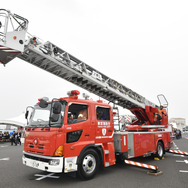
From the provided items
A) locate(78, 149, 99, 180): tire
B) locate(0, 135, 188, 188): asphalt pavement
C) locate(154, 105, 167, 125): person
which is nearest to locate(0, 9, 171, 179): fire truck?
locate(78, 149, 99, 180): tire

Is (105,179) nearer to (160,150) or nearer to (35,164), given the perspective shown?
(35,164)

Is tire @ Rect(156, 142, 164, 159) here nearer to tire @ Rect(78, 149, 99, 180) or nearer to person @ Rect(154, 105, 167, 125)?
person @ Rect(154, 105, 167, 125)

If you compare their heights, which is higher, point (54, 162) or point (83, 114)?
point (83, 114)

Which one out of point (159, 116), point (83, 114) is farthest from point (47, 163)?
point (159, 116)

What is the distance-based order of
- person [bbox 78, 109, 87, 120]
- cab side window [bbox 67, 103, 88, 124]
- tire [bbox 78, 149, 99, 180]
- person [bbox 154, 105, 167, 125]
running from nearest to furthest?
tire [bbox 78, 149, 99, 180] → cab side window [bbox 67, 103, 88, 124] → person [bbox 78, 109, 87, 120] → person [bbox 154, 105, 167, 125]

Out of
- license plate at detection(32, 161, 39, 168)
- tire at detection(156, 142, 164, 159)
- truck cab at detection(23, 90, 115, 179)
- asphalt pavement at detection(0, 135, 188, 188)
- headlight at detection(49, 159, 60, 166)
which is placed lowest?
asphalt pavement at detection(0, 135, 188, 188)

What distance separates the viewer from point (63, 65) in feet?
20.8

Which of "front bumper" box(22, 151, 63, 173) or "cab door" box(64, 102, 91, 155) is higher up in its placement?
"cab door" box(64, 102, 91, 155)

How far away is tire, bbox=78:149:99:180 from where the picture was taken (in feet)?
15.7

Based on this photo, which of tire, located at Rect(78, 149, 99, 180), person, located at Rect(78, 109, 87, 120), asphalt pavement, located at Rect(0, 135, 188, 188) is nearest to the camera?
asphalt pavement, located at Rect(0, 135, 188, 188)

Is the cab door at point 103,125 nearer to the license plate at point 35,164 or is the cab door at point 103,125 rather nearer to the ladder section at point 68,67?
the ladder section at point 68,67

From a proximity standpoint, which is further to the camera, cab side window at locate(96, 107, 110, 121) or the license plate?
cab side window at locate(96, 107, 110, 121)

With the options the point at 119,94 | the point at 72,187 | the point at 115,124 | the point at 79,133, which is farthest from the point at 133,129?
the point at 72,187

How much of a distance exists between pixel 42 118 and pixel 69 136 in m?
1.04
